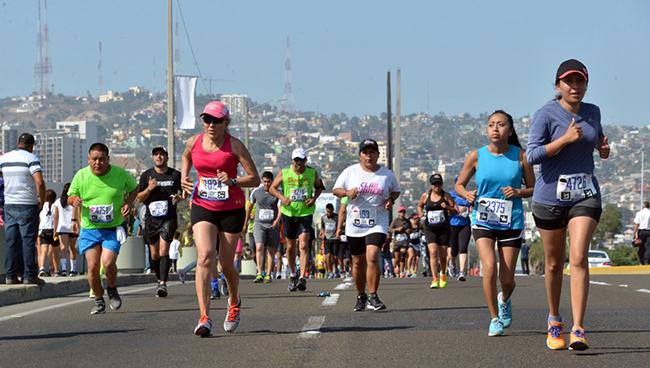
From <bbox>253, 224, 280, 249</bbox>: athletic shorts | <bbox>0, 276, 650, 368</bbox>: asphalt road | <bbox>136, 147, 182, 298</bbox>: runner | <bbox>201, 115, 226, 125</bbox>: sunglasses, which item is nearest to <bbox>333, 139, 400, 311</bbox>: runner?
<bbox>0, 276, 650, 368</bbox>: asphalt road

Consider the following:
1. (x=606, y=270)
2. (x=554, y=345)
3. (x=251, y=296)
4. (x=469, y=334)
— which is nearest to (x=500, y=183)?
(x=469, y=334)

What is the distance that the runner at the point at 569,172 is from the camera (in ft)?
32.5

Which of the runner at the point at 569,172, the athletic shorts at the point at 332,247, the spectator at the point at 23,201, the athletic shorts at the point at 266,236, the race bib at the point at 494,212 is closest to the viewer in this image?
the runner at the point at 569,172

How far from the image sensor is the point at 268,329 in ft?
40.1

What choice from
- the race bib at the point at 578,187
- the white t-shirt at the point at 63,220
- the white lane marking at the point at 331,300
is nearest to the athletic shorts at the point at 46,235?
the white t-shirt at the point at 63,220

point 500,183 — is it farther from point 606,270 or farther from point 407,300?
point 606,270

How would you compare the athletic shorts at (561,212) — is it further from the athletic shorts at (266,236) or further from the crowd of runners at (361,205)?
the athletic shorts at (266,236)

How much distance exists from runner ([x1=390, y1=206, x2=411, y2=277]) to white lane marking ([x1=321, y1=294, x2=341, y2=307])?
1575 centimetres

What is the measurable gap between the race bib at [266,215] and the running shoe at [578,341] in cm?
1287

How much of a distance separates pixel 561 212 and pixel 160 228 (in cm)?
904

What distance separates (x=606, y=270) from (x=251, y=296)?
20.2 metres

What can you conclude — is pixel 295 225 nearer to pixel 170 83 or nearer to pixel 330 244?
pixel 330 244

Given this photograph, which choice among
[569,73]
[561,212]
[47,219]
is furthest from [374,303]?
[47,219]

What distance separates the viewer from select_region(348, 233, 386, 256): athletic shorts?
581 inches
